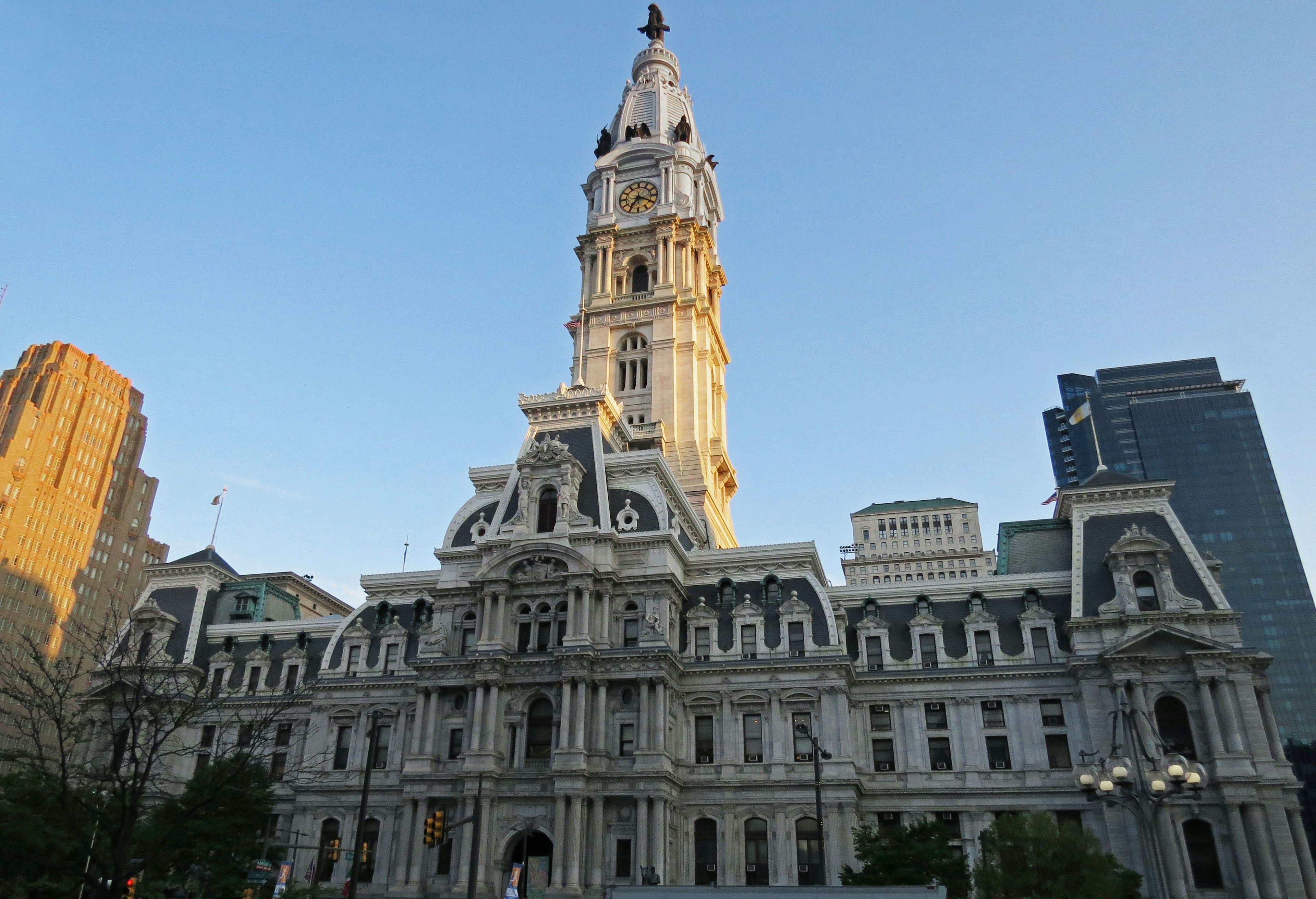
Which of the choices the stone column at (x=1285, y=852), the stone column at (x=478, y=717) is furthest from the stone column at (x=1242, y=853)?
the stone column at (x=478, y=717)

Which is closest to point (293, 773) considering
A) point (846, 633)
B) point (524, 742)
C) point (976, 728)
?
point (524, 742)

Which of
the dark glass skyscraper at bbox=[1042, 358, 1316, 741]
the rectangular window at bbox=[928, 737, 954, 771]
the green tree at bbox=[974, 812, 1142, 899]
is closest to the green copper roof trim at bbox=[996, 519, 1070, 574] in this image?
the rectangular window at bbox=[928, 737, 954, 771]

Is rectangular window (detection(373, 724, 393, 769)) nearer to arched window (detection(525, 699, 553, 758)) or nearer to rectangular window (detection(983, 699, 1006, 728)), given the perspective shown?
arched window (detection(525, 699, 553, 758))

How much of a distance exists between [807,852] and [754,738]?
6995 mm

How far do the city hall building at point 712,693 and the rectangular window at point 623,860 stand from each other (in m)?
0.19

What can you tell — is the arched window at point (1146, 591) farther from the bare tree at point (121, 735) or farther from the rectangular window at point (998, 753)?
the bare tree at point (121, 735)

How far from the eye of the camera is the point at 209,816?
52.9 meters

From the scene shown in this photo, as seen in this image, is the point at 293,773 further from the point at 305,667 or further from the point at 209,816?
the point at 209,816

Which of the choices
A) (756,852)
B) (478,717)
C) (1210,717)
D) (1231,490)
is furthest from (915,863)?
(1231,490)

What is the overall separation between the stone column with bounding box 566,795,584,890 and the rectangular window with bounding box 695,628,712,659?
11.9 metres

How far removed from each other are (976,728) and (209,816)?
43.2 meters

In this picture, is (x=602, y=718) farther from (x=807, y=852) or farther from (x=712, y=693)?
(x=807, y=852)

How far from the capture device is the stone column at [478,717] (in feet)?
189

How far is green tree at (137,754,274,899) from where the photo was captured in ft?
150
